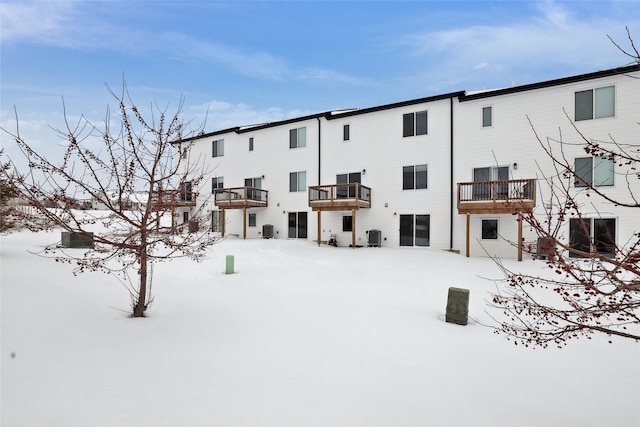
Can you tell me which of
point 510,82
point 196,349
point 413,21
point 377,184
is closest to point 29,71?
point 196,349

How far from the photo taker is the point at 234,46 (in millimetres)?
12516

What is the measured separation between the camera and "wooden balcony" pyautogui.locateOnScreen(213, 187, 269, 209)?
21891mm

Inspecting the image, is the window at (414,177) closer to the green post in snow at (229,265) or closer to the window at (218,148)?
the green post in snow at (229,265)

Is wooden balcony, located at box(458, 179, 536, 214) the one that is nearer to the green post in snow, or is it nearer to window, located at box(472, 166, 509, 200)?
window, located at box(472, 166, 509, 200)

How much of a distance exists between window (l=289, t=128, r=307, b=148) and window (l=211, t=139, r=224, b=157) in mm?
6764

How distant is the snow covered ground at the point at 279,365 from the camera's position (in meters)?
3.47

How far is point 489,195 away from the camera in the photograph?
50.4 feet

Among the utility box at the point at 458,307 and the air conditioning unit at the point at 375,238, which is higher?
the air conditioning unit at the point at 375,238

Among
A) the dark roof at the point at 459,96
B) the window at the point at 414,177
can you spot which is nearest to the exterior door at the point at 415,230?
the window at the point at 414,177

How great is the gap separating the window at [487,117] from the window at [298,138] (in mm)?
11114

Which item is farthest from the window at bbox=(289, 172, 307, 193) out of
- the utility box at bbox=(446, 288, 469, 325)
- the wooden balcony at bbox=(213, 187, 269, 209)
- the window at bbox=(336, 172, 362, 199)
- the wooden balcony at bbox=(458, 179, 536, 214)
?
the utility box at bbox=(446, 288, 469, 325)

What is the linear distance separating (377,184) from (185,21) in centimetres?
1333

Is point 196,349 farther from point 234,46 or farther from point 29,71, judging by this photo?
point 234,46

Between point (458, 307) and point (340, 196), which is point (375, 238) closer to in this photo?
point (340, 196)
